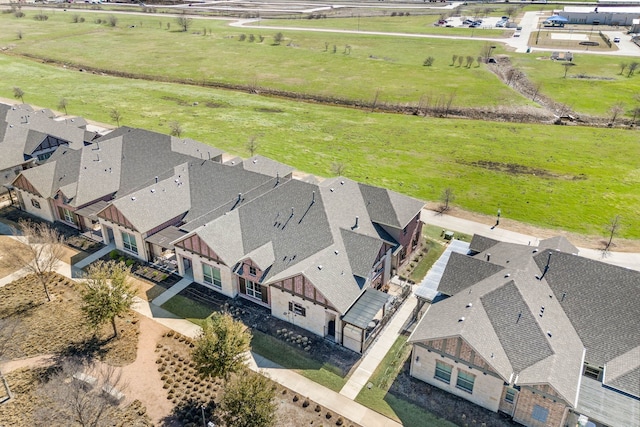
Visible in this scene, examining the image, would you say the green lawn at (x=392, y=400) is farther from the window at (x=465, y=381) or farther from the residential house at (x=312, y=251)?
the window at (x=465, y=381)

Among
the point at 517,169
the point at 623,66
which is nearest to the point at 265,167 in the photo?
the point at 517,169

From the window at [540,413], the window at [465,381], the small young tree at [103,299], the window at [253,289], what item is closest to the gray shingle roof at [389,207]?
the window at [253,289]

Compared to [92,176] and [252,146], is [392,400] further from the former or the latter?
[252,146]

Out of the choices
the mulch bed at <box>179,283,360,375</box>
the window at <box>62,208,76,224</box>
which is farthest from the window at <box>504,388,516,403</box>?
the window at <box>62,208,76,224</box>

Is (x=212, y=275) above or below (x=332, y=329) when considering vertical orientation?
above

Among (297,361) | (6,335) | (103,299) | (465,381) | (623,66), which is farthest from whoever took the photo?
(623,66)

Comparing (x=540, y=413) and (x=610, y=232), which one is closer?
(x=540, y=413)

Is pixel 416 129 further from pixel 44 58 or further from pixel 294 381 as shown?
pixel 44 58

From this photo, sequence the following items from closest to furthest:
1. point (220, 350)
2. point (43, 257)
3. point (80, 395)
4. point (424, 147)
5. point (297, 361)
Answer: point (80, 395) < point (220, 350) < point (297, 361) < point (43, 257) < point (424, 147)
